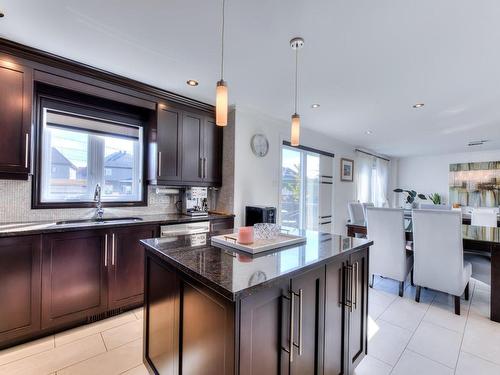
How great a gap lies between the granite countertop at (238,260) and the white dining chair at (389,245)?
4.90 ft

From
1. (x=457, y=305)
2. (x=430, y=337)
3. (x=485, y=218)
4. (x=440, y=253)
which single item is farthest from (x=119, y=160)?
(x=485, y=218)

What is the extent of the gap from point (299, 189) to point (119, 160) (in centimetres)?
295

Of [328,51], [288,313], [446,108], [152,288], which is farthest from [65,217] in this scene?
[446,108]

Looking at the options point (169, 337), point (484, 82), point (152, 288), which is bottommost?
point (169, 337)

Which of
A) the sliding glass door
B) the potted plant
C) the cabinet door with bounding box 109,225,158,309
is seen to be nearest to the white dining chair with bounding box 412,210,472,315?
the sliding glass door

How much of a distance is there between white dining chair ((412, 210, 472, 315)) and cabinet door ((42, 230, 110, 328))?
3.25m

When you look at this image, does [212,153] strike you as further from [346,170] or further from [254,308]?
[346,170]

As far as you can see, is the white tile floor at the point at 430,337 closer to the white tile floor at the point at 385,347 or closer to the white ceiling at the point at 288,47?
the white tile floor at the point at 385,347

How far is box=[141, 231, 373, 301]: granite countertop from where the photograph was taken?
0.92 meters

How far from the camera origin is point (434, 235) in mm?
2561

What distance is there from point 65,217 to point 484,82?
453 cm

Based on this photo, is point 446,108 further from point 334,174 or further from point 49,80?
point 49,80

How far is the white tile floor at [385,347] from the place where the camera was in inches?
66.6

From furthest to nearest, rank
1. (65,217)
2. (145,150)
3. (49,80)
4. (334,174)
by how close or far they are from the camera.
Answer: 1. (334,174)
2. (145,150)
3. (65,217)
4. (49,80)
